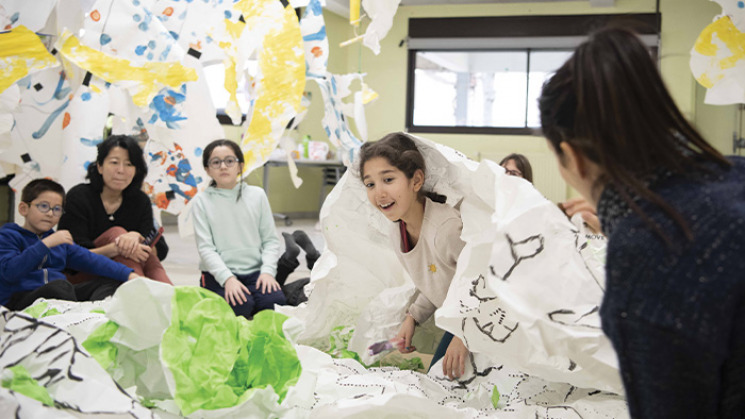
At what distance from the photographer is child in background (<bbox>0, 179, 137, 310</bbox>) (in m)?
1.87

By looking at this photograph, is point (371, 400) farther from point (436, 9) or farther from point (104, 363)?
point (436, 9)

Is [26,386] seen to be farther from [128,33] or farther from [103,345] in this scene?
[128,33]

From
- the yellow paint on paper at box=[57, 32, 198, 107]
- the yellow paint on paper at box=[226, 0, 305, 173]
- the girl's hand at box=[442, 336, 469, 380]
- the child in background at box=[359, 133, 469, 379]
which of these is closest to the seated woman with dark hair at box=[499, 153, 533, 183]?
the child in background at box=[359, 133, 469, 379]

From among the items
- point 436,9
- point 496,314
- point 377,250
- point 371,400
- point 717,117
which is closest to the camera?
point 371,400

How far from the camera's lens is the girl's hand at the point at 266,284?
2230 mm

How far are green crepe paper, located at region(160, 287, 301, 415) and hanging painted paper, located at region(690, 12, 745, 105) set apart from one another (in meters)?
1.24

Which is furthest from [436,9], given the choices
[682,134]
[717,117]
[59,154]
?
[682,134]

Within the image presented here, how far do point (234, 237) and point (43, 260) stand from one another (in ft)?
2.14

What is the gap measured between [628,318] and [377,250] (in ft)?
4.40

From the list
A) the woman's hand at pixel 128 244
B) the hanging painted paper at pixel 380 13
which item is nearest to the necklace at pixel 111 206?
the woman's hand at pixel 128 244

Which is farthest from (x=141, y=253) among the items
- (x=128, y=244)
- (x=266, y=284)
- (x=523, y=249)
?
(x=523, y=249)

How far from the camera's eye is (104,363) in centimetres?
109

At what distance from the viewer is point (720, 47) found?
1.60 metres

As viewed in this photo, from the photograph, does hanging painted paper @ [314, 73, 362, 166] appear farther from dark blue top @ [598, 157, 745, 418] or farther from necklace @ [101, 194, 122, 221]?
dark blue top @ [598, 157, 745, 418]
